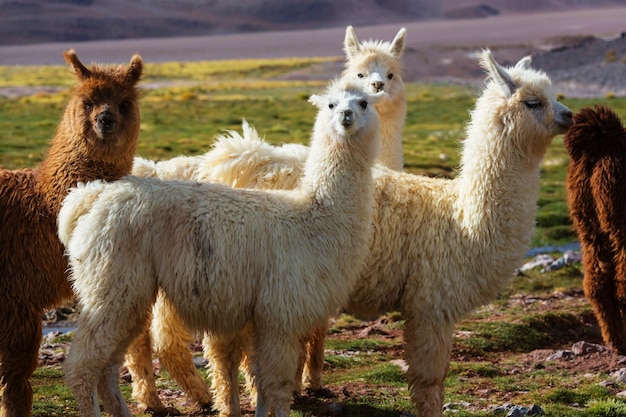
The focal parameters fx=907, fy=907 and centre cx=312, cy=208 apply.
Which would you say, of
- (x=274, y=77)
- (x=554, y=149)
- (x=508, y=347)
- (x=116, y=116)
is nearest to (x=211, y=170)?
(x=116, y=116)

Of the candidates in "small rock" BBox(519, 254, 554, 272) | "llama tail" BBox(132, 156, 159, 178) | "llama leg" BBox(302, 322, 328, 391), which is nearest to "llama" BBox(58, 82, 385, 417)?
"llama tail" BBox(132, 156, 159, 178)

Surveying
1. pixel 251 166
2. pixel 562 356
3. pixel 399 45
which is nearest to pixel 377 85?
pixel 399 45

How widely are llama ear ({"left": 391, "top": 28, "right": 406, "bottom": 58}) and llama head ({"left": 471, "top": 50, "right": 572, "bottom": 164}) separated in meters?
2.48

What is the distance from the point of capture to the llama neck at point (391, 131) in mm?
9211

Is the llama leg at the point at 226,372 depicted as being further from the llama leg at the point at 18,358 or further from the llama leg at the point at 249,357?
the llama leg at the point at 18,358

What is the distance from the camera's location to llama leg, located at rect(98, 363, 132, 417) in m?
6.86

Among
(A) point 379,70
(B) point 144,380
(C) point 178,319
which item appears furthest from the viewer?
(A) point 379,70

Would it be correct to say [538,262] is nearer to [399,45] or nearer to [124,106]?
[399,45]

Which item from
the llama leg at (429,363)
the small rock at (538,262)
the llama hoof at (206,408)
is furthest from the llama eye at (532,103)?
the small rock at (538,262)

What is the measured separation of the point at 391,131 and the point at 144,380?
3.48 metres

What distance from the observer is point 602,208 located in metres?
9.93

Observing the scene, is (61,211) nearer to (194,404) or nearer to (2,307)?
(2,307)

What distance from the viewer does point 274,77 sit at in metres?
97.8

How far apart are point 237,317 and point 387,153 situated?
3170 millimetres
